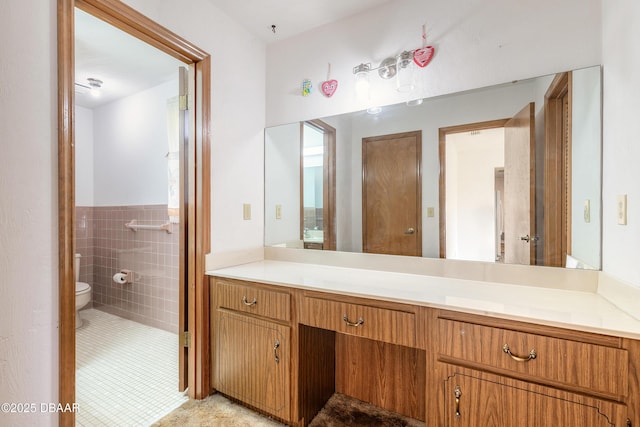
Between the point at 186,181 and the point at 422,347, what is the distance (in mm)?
1559

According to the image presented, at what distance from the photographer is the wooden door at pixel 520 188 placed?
4.64 feet

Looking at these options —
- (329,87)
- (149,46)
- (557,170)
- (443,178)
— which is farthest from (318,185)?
(149,46)

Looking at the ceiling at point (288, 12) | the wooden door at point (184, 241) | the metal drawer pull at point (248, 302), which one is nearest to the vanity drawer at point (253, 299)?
the metal drawer pull at point (248, 302)

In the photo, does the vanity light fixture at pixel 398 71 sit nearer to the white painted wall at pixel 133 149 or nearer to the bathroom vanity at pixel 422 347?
the bathroom vanity at pixel 422 347

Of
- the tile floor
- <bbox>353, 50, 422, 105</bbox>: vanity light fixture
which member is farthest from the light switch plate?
the tile floor

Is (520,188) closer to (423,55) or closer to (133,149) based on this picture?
(423,55)

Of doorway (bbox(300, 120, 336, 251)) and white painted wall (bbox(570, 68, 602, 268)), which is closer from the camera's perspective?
white painted wall (bbox(570, 68, 602, 268))

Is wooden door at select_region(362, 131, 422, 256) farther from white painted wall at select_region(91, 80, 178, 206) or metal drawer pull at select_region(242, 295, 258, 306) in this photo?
white painted wall at select_region(91, 80, 178, 206)

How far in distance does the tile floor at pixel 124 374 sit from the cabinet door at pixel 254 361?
0.38m

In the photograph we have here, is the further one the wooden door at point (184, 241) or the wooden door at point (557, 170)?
the wooden door at point (184, 241)

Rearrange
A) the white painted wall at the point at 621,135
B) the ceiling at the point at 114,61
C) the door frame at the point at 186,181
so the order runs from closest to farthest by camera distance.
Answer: the white painted wall at the point at 621,135 < the door frame at the point at 186,181 < the ceiling at the point at 114,61

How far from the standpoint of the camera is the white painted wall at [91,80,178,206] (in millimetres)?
2727

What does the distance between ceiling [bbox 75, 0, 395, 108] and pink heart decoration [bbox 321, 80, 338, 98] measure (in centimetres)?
40

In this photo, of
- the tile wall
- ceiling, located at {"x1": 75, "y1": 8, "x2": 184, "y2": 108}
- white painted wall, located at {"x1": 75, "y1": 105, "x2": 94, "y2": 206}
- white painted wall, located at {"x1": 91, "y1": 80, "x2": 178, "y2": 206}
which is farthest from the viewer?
white painted wall, located at {"x1": 75, "y1": 105, "x2": 94, "y2": 206}
